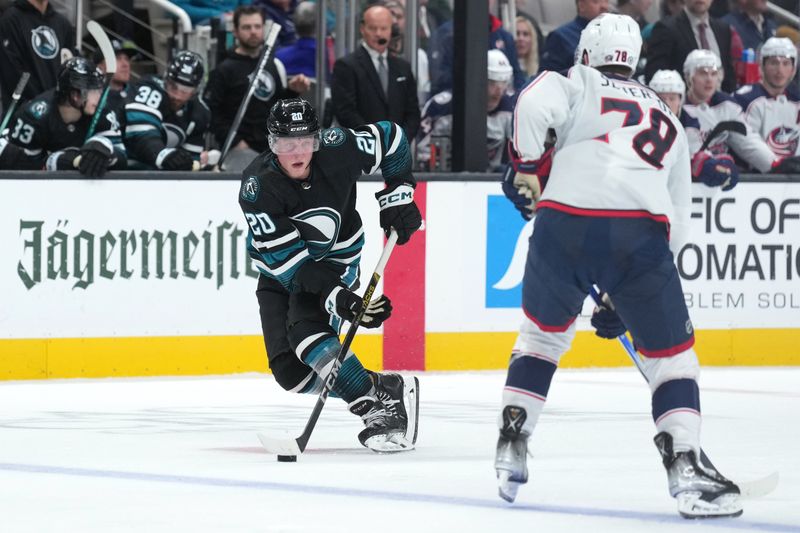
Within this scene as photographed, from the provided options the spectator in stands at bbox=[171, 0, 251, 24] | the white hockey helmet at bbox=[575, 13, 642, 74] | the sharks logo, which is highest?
the white hockey helmet at bbox=[575, 13, 642, 74]

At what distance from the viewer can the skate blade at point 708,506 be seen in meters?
4.11

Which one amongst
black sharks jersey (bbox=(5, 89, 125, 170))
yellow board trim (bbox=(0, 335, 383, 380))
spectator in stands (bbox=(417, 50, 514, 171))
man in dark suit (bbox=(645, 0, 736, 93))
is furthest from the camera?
man in dark suit (bbox=(645, 0, 736, 93))

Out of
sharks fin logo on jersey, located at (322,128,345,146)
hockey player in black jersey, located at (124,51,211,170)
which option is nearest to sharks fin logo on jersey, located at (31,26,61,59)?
hockey player in black jersey, located at (124,51,211,170)

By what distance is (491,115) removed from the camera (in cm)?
911

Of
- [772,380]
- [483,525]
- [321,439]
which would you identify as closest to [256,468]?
[321,439]

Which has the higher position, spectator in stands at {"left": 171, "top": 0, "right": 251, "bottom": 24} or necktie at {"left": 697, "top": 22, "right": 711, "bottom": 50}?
spectator in stands at {"left": 171, "top": 0, "right": 251, "bottom": 24}

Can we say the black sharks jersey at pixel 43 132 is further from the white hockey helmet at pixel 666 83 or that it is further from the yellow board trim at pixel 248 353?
the white hockey helmet at pixel 666 83

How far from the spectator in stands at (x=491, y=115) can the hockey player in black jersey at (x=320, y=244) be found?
3314mm

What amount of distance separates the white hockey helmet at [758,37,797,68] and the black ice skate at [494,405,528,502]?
18.6 ft

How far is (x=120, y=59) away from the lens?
8828 millimetres

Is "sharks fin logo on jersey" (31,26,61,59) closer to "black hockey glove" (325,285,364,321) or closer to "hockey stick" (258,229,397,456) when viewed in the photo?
"hockey stick" (258,229,397,456)

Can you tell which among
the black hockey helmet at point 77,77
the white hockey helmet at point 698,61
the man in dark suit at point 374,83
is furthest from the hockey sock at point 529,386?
the white hockey helmet at point 698,61

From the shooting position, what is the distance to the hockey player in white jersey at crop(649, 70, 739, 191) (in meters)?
8.77

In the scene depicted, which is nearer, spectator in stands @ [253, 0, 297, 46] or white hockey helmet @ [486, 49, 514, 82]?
white hockey helmet @ [486, 49, 514, 82]
